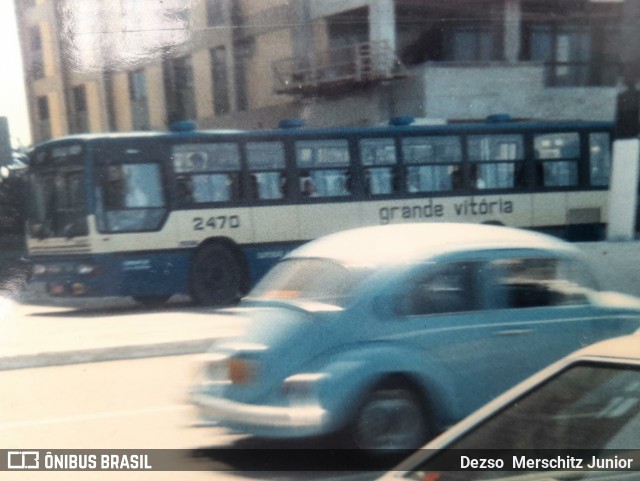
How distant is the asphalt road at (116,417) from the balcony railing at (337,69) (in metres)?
8.87

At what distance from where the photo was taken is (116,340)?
33.6ft

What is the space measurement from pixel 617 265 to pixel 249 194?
6078mm

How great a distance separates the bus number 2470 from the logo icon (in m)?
8.51

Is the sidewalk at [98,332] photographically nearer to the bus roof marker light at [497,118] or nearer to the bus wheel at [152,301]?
the bus wheel at [152,301]

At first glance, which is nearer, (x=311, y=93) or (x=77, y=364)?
(x=77, y=364)

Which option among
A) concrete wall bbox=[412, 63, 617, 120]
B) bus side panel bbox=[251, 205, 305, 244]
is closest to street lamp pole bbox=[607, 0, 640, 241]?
bus side panel bbox=[251, 205, 305, 244]

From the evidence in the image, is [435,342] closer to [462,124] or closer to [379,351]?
[379,351]

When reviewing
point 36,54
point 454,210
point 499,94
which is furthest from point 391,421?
point 499,94

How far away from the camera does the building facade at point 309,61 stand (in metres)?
9.03

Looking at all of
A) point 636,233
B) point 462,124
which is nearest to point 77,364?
point 462,124

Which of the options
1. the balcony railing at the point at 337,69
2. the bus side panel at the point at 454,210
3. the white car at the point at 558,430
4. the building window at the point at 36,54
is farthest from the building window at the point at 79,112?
the white car at the point at 558,430

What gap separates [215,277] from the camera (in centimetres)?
1433

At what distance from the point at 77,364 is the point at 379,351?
535cm

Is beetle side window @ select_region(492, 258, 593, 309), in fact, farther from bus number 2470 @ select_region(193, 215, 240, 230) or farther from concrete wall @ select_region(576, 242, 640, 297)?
bus number 2470 @ select_region(193, 215, 240, 230)
